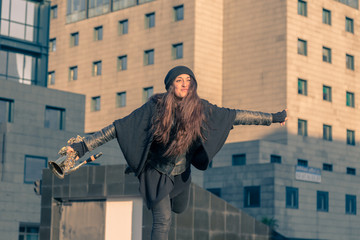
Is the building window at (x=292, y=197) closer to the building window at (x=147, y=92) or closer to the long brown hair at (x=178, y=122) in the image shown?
the building window at (x=147, y=92)

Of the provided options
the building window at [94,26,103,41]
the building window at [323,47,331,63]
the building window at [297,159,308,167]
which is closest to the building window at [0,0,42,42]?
the building window at [94,26,103,41]

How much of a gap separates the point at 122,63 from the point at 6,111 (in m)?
21.6

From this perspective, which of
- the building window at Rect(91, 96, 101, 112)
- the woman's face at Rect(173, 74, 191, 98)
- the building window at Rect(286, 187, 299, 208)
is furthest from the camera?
the building window at Rect(91, 96, 101, 112)

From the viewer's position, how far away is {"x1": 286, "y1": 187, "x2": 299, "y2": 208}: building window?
5641 centimetres

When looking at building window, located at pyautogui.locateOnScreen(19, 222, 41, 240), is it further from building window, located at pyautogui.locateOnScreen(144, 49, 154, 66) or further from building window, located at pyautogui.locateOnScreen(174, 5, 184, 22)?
building window, located at pyautogui.locateOnScreen(174, 5, 184, 22)

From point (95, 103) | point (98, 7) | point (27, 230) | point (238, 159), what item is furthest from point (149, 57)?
point (27, 230)

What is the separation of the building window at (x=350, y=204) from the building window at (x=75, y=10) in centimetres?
3300

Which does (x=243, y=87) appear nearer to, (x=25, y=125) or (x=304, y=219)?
(x=304, y=219)

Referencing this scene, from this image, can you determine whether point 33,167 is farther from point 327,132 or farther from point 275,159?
point 327,132

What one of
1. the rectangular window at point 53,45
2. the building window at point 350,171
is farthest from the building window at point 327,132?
the rectangular window at point 53,45

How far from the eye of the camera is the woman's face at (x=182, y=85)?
20.0 feet

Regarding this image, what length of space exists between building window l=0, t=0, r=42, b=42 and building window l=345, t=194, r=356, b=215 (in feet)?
96.5

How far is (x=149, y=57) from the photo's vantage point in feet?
227

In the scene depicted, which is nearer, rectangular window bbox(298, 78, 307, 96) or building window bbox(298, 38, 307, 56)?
rectangular window bbox(298, 78, 307, 96)
